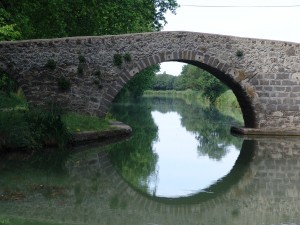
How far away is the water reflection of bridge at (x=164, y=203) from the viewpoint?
541 centimetres

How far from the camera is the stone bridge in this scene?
1301 centimetres

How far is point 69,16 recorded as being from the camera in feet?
52.4

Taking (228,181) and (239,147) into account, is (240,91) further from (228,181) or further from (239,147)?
(228,181)

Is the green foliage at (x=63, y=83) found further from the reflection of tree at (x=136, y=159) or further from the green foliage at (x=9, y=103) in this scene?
the reflection of tree at (x=136, y=159)

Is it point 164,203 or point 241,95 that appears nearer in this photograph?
point 164,203

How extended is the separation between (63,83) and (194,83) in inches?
2292

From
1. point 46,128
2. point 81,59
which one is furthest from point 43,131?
point 81,59

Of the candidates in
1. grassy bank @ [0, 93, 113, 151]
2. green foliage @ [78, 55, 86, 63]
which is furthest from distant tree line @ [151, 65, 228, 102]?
grassy bank @ [0, 93, 113, 151]

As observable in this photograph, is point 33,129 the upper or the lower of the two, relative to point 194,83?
lower

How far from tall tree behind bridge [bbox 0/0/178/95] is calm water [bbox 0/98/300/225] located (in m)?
4.52

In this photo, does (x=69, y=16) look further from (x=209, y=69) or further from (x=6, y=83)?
(x=209, y=69)

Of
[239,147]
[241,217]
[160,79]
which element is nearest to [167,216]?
[241,217]

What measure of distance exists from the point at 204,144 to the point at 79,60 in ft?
12.6

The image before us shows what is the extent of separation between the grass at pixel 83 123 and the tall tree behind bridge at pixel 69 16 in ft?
7.78
